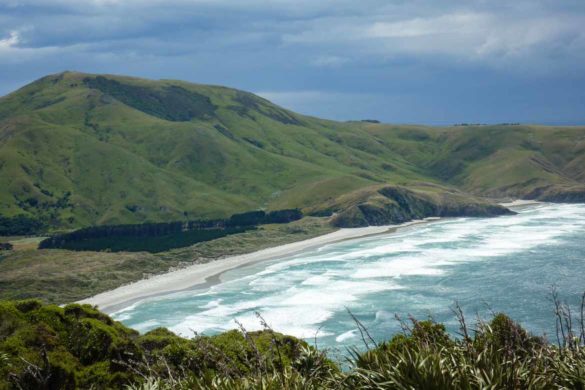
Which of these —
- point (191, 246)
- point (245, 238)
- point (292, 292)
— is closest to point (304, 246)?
point (245, 238)

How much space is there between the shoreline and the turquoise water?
12.8 ft

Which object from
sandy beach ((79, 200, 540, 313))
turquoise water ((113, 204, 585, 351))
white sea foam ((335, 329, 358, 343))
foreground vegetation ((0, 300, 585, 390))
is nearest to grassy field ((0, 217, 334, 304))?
sandy beach ((79, 200, 540, 313))

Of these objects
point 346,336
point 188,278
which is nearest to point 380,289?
point 346,336

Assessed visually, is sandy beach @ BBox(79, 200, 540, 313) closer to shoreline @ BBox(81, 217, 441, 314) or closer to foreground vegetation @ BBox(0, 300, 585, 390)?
shoreline @ BBox(81, 217, 441, 314)

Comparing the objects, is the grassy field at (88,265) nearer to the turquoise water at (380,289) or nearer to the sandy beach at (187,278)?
the sandy beach at (187,278)

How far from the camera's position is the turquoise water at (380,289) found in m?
81.1

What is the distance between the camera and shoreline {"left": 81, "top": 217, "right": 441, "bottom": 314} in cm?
10494

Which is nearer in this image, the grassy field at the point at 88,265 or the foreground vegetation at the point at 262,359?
the foreground vegetation at the point at 262,359

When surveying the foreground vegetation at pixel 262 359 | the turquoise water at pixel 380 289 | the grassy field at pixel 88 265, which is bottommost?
the turquoise water at pixel 380 289

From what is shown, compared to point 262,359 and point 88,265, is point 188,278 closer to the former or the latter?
point 88,265

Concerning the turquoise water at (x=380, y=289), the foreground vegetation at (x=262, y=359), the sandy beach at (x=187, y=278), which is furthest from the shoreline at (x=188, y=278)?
the foreground vegetation at (x=262, y=359)

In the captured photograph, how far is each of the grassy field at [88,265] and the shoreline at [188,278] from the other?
118 inches

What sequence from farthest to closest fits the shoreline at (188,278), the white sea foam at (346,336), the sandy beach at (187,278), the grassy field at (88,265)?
the grassy field at (88,265) < the sandy beach at (187,278) < the shoreline at (188,278) < the white sea foam at (346,336)

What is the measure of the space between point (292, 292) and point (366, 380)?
3402 inches
